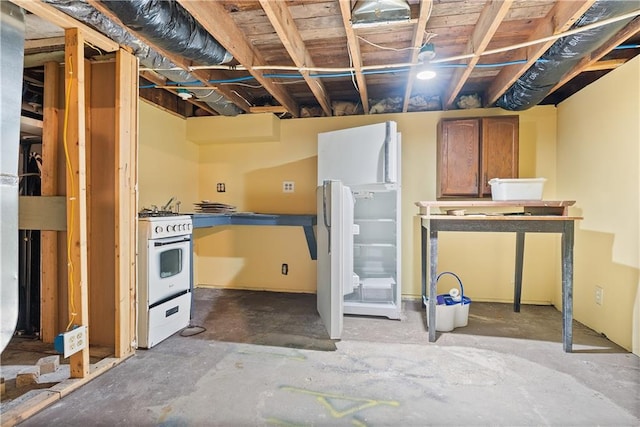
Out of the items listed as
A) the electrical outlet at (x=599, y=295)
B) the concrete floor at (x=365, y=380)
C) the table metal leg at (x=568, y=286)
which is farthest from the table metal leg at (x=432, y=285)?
the electrical outlet at (x=599, y=295)

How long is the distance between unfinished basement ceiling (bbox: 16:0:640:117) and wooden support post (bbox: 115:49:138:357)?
307mm

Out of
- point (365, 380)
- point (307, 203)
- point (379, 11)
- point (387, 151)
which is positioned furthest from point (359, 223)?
point (379, 11)

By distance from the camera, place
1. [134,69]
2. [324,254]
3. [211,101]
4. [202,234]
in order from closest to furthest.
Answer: [134,69]
[324,254]
[211,101]
[202,234]

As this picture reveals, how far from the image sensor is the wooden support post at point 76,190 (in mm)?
1828

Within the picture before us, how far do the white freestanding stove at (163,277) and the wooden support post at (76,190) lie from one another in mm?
421

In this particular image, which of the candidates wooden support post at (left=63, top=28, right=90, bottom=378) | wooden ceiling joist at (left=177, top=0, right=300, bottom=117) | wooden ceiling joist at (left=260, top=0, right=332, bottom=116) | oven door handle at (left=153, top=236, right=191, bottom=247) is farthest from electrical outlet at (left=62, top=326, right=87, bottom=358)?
wooden ceiling joist at (left=260, top=0, right=332, bottom=116)

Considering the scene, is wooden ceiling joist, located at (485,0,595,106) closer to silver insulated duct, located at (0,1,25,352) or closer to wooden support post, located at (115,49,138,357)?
wooden support post, located at (115,49,138,357)

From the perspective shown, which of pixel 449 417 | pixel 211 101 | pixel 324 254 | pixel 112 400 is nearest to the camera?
pixel 449 417

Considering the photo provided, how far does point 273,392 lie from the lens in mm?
1760

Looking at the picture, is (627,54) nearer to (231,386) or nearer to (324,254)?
(324,254)

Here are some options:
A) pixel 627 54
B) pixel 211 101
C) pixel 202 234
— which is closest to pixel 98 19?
pixel 211 101

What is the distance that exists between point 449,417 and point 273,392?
92 centimetres

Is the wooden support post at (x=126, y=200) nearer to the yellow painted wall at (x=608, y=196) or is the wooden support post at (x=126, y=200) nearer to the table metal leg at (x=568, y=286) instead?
the table metal leg at (x=568, y=286)

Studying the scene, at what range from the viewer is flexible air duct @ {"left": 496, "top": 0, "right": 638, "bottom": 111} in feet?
5.35
